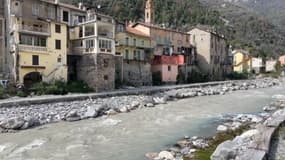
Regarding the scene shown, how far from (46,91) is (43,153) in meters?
16.2

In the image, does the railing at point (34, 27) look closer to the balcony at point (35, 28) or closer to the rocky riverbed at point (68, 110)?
the balcony at point (35, 28)

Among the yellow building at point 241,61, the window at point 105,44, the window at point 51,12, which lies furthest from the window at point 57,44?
the yellow building at point 241,61

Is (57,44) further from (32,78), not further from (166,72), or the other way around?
(166,72)

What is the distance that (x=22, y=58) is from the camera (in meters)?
31.0

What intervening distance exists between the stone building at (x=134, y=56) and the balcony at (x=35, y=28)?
11192mm

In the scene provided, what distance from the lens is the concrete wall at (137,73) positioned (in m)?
43.2

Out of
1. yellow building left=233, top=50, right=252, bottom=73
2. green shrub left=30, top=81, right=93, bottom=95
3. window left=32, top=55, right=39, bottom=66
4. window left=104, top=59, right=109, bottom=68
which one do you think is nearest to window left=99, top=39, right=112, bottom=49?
window left=104, top=59, right=109, bottom=68

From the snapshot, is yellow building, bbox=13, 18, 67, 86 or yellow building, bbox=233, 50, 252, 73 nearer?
yellow building, bbox=13, 18, 67, 86

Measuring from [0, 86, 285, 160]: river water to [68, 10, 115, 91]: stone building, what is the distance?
9.16 meters

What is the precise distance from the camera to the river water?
49.9 feet

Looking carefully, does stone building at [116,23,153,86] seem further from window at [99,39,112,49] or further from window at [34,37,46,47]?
window at [34,37,46,47]

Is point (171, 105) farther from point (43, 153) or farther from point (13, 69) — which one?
point (43, 153)

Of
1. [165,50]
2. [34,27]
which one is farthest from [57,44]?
[165,50]

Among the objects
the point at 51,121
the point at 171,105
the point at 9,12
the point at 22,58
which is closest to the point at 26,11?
the point at 9,12
